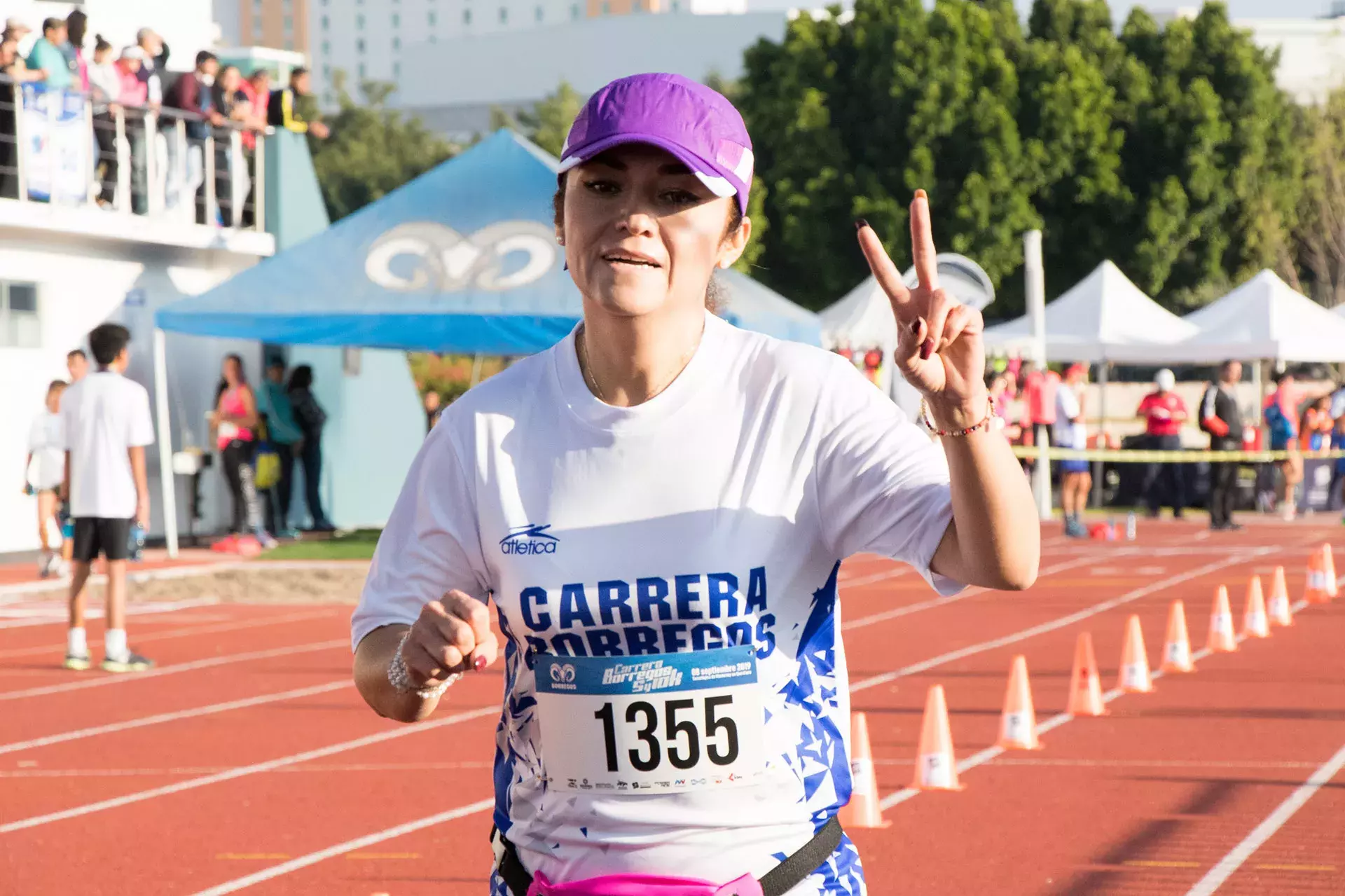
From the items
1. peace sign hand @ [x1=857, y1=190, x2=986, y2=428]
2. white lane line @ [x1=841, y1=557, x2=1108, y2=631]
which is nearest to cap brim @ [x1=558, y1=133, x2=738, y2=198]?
peace sign hand @ [x1=857, y1=190, x2=986, y2=428]

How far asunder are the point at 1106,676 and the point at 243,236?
1646cm

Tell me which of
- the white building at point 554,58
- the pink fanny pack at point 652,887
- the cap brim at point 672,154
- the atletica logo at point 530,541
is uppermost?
the white building at point 554,58

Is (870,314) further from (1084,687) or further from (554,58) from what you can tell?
(554,58)

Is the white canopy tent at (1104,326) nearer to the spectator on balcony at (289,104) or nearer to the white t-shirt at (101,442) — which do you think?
the spectator on balcony at (289,104)

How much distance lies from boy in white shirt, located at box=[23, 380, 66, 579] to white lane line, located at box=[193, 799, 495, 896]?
36.6 feet

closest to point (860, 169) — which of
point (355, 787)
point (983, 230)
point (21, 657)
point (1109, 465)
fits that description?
point (983, 230)

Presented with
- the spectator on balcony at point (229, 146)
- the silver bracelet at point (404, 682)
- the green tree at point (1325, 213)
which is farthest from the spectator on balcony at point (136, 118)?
the green tree at point (1325, 213)

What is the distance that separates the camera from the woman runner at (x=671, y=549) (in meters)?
2.90

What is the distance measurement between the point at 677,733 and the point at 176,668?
11.1 meters

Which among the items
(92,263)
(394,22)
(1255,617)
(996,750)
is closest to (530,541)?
(996,750)

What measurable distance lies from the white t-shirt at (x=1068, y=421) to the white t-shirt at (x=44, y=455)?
11609mm

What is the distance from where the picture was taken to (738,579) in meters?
2.91

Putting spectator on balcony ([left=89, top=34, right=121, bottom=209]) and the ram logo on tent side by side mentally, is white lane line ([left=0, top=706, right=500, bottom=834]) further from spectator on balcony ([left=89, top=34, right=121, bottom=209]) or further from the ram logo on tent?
spectator on balcony ([left=89, top=34, right=121, bottom=209])

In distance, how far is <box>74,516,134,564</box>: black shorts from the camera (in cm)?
1270
